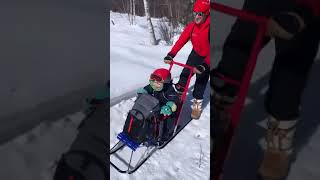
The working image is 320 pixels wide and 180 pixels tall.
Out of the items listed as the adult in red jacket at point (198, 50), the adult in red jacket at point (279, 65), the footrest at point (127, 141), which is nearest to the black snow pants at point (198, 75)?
the adult in red jacket at point (198, 50)

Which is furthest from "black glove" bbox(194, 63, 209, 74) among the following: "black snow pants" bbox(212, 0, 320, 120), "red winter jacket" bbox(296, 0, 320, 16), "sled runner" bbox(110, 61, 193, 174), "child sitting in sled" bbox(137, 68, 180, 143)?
"red winter jacket" bbox(296, 0, 320, 16)

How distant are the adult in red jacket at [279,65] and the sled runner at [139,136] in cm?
62

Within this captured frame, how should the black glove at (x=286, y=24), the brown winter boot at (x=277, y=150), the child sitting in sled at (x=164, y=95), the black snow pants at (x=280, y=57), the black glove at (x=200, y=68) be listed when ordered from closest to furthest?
the black glove at (x=286, y=24), the black snow pants at (x=280, y=57), the brown winter boot at (x=277, y=150), the child sitting in sled at (x=164, y=95), the black glove at (x=200, y=68)

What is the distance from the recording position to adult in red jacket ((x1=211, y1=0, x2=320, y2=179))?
1.62 m

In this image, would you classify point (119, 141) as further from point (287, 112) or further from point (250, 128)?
point (287, 112)

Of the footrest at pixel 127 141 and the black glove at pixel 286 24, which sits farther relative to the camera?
the footrest at pixel 127 141

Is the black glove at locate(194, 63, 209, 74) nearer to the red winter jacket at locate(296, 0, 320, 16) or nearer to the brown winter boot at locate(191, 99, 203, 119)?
the brown winter boot at locate(191, 99, 203, 119)

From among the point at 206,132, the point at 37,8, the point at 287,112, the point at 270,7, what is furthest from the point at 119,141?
the point at 37,8

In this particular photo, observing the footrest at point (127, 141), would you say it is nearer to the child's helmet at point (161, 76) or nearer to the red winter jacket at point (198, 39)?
the child's helmet at point (161, 76)

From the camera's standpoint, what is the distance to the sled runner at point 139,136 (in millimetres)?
2539

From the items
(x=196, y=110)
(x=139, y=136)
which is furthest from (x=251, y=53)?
(x=196, y=110)

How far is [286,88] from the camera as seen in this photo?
1846 mm

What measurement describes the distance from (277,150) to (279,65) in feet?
1.60

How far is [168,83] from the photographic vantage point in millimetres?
2887
